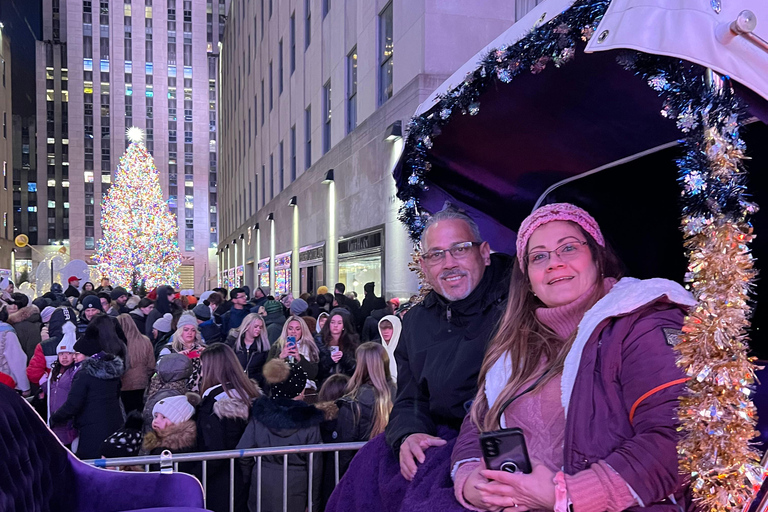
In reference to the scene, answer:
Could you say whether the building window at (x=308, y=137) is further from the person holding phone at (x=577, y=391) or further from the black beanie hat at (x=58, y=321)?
the person holding phone at (x=577, y=391)

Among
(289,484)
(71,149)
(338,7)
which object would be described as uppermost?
(71,149)

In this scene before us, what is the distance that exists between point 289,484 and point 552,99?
3.21m

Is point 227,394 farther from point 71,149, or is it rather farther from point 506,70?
point 71,149

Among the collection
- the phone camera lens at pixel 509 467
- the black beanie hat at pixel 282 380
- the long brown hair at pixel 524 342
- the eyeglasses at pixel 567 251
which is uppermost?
the eyeglasses at pixel 567 251

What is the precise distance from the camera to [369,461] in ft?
9.46

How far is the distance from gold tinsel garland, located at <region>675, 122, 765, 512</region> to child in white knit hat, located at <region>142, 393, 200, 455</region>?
3.42 m

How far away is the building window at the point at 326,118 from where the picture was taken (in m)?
16.9

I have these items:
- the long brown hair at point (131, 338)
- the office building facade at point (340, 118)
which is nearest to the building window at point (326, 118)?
the office building facade at point (340, 118)

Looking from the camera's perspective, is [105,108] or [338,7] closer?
[338,7]

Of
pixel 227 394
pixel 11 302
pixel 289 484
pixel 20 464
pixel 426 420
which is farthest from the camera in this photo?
pixel 11 302

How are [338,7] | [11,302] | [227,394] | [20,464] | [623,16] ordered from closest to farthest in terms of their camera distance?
[623,16] < [20,464] < [227,394] < [11,302] < [338,7]

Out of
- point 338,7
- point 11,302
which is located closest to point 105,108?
point 338,7

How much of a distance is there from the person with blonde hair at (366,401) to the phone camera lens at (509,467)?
2477 millimetres

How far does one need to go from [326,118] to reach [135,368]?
39.9ft
